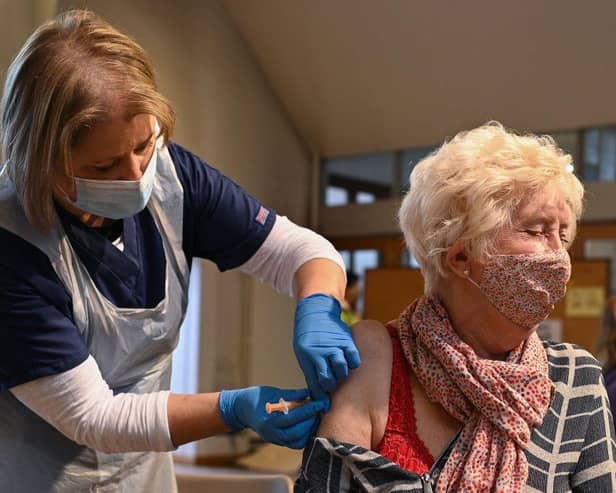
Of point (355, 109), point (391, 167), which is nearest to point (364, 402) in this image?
point (355, 109)

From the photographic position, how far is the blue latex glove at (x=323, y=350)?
4.68ft

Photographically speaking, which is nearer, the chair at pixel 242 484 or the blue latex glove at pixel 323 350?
the blue latex glove at pixel 323 350

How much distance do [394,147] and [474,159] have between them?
5.87m

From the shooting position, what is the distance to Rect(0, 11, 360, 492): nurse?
142cm

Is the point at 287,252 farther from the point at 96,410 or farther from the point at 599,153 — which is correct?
the point at 599,153

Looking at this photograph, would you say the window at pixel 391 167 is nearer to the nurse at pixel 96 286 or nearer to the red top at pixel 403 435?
the nurse at pixel 96 286

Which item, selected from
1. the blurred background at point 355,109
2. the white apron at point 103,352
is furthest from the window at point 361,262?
the white apron at point 103,352

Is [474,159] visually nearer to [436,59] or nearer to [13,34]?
[13,34]

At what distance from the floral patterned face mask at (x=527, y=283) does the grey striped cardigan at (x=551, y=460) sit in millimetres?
156

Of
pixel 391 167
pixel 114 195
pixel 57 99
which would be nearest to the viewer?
pixel 57 99

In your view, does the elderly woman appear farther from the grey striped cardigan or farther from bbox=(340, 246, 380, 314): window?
bbox=(340, 246, 380, 314): window

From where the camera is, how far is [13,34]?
12.6 feet

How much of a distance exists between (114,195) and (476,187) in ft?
2.12

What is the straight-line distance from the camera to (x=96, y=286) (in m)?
1.58
